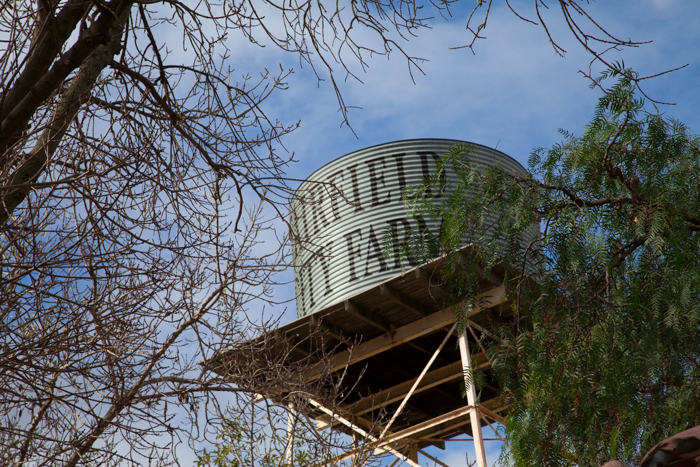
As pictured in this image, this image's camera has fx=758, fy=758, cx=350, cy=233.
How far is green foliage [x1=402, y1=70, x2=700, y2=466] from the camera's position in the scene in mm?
4691

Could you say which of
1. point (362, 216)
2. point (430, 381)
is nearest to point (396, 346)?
point (430, 381)

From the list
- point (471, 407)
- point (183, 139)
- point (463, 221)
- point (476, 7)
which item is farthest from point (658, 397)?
point (471, 407)

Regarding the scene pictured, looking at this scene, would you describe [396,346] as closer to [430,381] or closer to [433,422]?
[430,381]

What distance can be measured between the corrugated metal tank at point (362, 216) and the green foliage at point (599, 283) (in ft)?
18.7

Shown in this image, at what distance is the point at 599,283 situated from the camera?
5172mm

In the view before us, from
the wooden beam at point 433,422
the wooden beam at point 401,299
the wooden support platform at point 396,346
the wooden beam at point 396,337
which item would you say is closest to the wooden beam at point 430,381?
the wooden support platform at point 396,346

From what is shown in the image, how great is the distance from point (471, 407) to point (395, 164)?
422cm

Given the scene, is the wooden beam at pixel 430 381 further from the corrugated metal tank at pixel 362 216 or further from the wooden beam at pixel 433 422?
the corrugated metal tank at pixel 362 216

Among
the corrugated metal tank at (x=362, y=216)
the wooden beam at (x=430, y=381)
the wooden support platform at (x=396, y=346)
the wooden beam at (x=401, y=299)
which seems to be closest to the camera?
the wooden support platform at (x=396, y=346)

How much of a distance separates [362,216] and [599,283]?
22.4 ft

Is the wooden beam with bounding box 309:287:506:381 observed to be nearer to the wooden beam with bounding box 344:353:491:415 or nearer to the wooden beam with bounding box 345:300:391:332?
the wooden beam with bounding box 345:300:391:332

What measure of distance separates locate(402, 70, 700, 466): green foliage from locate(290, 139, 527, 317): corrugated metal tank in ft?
18.7

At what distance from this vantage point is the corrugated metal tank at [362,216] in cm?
1155

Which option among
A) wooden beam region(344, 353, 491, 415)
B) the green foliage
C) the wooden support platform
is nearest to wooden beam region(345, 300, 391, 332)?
the wooden support platform
